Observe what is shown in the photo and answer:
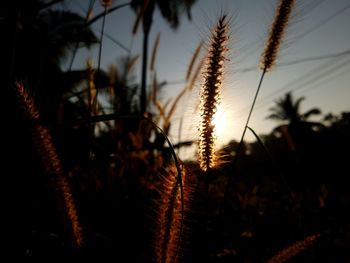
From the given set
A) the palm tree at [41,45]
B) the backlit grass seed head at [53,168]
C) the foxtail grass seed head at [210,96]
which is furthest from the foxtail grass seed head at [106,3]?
the backlit grass seed head at [53,168]

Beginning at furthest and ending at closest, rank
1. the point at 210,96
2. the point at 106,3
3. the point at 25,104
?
1. the point at 106,3
2. the point at 210,96
3. the point at 25,104

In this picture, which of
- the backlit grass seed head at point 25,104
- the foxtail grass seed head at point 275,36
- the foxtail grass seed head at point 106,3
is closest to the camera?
the backlit grass seed head at point 25,104

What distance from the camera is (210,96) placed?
0.91 m

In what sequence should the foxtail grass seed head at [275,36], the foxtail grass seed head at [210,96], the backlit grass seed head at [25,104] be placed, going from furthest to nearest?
1. the foxtail grass seed head at [275,36]
2. the foxtail grass seed head at [210,96]
3. the backlit grass seed head at [25,104]

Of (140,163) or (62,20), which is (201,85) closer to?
(140,163)

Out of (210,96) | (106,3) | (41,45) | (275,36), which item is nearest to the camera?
(210,96)

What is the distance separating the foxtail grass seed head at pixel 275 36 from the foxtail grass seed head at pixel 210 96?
1.13ft

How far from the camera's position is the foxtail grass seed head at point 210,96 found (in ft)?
2.97

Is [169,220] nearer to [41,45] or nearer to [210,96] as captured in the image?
[210,96]

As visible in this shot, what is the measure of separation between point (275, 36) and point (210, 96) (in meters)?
0.54

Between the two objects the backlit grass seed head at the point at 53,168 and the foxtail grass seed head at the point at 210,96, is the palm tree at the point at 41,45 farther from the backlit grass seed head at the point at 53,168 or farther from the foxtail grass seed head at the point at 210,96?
the foxtail grass seed head at the point at 210,96

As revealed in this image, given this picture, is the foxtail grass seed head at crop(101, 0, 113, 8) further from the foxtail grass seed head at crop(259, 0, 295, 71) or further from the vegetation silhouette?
the foxtail grass seed head at crop(259, 0, 295, 71)

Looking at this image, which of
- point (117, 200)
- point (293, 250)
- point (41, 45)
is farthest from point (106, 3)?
point (293, 250)

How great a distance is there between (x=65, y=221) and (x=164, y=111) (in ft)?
5.11
